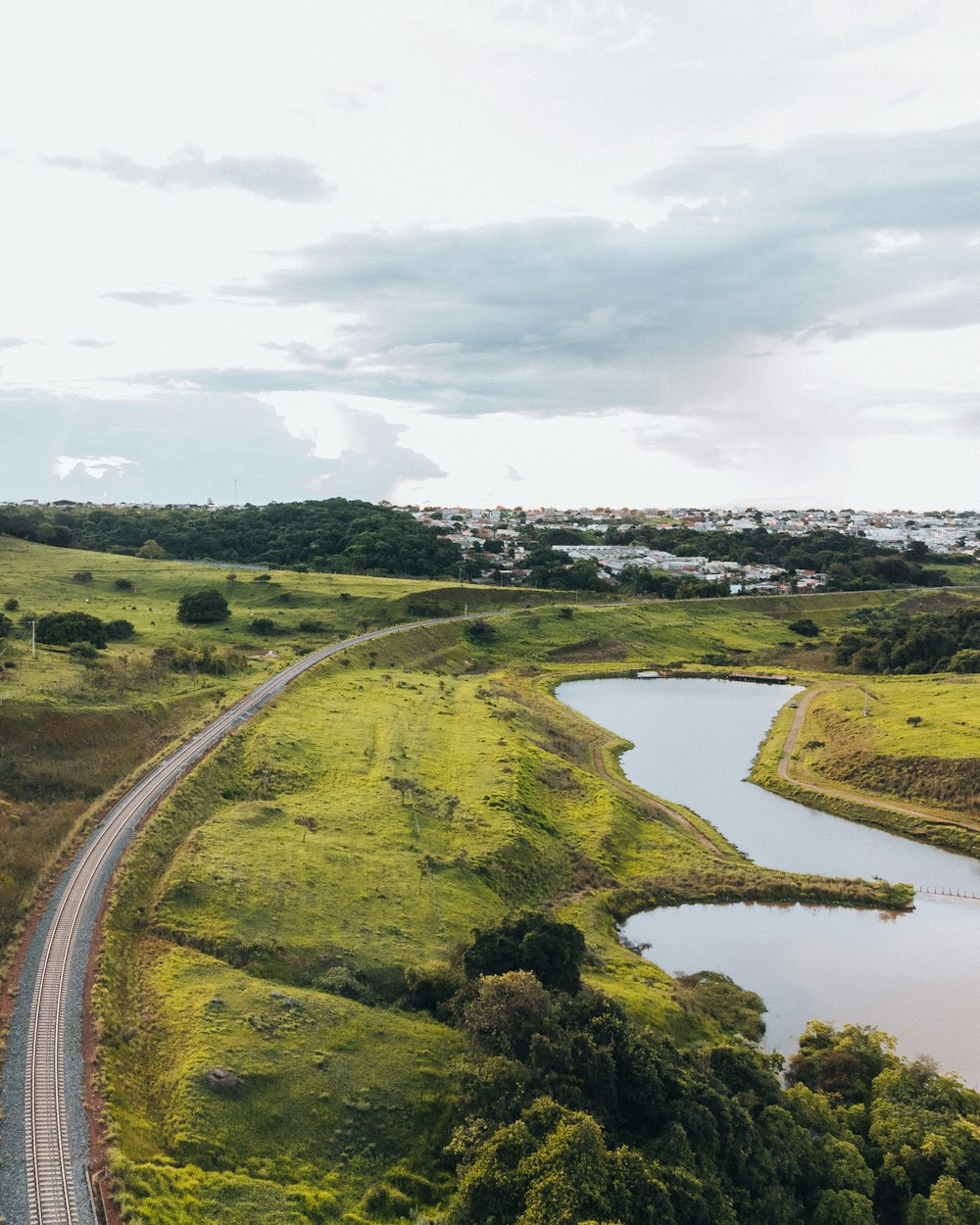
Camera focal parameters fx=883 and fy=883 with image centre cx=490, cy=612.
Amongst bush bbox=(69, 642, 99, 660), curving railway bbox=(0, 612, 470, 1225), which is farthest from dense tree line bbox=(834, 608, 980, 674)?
curving railway bbox=(0, 612, 470, 1225)

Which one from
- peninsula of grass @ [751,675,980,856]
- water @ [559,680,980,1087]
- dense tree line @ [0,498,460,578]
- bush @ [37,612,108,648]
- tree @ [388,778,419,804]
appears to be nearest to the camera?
water @ [559,680,980,1087]

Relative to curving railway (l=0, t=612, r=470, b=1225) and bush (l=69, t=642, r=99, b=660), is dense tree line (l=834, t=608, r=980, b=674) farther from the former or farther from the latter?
curving railway (l=0, t=612, r=470, b=1225)

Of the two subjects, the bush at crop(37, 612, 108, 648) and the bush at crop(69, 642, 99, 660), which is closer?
the bush at crop(69, 642, 99, 660)

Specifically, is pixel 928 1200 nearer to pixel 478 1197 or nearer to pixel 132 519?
pixel 478 1197

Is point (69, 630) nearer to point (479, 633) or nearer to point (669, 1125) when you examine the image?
point (479, 633)

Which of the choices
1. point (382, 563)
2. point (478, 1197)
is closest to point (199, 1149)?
point (478, 1197)

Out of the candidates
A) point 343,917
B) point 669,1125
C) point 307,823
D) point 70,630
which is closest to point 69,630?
point 70,630

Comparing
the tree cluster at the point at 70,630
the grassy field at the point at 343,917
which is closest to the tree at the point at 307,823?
the grassy field at the point at 343,917
